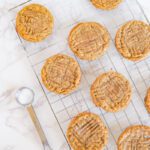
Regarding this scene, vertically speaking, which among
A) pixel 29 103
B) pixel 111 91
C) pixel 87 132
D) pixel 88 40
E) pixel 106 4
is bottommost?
pixel 87 132

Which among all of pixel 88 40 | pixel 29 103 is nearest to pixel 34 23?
pixel 88 40

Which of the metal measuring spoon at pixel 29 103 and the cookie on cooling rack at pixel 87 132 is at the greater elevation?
the metal measuring spoon at pixel 29 103

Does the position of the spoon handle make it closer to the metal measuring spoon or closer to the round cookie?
the metal measuring spoon

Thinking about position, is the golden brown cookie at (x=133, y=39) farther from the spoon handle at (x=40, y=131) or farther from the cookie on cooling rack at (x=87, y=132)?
the spoon handle at (x=40, y=131)

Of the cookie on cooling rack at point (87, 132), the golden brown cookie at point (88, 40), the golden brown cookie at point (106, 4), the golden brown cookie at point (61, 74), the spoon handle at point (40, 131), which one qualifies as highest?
the golden brown cookie at point (106, 4)

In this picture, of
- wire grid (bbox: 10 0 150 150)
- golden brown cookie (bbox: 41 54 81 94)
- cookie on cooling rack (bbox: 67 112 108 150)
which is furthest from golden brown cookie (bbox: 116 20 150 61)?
cookie on cooling rack (bbox: 67 112 108 150)

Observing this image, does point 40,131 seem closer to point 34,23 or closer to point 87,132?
point 87,132

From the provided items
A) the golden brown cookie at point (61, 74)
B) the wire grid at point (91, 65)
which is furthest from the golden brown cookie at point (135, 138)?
the golden brown cookie at point (61, 74)
